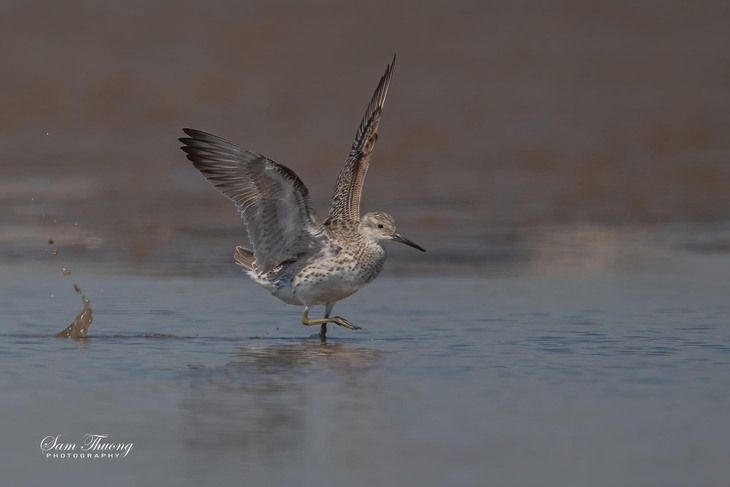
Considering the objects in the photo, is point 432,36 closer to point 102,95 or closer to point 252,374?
point 102,95

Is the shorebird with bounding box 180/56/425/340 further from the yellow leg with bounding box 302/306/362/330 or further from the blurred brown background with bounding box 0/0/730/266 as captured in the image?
the blurred brown background with bounding box 0/0/730/266

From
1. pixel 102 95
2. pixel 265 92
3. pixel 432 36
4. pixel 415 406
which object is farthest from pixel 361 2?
pixel 415 406

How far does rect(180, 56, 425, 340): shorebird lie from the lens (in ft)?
32.7

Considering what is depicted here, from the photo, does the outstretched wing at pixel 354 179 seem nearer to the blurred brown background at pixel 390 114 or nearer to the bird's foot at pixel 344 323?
the bird's foot at pixel 344 323

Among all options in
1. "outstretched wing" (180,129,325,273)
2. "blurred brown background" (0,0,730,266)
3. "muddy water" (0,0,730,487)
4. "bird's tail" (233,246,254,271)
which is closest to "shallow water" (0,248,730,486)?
"muddy water" (0,0,730,487)

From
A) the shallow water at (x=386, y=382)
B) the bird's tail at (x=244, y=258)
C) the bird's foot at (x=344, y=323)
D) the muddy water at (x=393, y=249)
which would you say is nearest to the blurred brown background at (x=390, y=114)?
the muddy water at (x=393, y=249)

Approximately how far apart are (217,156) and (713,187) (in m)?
8.14

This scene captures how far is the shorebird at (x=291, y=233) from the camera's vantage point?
32.7 ft

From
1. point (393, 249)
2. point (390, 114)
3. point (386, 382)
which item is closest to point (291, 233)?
point (386, 382)

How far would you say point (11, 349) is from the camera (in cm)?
928

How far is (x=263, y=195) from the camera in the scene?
10.1 metres

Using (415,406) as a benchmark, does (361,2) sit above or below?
above

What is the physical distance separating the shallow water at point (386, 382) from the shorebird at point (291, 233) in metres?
0.30

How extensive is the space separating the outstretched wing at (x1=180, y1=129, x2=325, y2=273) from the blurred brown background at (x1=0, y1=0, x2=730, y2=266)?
9.11ft
